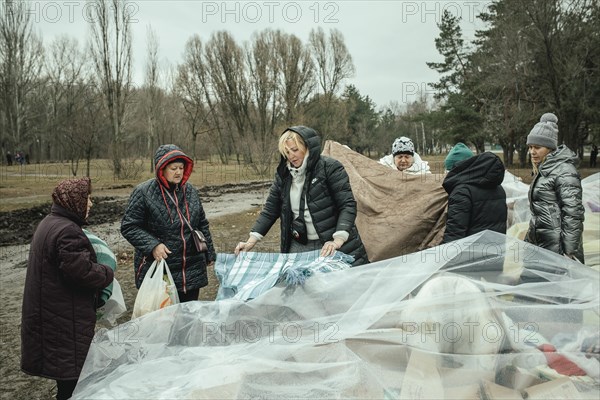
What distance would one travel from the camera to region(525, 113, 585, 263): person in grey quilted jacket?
117 inches

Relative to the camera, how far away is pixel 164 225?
3055 mm

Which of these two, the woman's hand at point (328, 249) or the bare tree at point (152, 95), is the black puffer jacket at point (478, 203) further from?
the bare tree at point (152, 95)

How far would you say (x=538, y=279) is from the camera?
1.85 m

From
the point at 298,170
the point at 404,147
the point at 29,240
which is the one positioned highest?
the point at 404,147

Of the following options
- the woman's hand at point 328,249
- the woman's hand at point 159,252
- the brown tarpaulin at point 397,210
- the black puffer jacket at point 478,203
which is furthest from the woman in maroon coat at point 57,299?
the brown tarpaulin at point 397,210

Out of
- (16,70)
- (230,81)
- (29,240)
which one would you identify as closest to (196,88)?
(230,81)

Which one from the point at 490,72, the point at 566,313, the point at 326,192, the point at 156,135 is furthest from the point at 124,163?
the point at 566,313

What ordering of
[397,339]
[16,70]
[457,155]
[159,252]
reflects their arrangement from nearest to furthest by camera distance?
1. [397,339]
2. [159,252]
3. [457,155]
4. [16,70]

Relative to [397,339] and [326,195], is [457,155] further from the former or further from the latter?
[397,339]

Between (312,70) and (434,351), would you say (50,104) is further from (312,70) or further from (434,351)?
(434,351)

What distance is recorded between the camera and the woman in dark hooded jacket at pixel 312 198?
9.20 feet

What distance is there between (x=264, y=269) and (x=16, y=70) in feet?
123

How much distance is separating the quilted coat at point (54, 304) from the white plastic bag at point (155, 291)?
1.32ft

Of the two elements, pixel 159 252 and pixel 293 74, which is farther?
pixel 293 74
